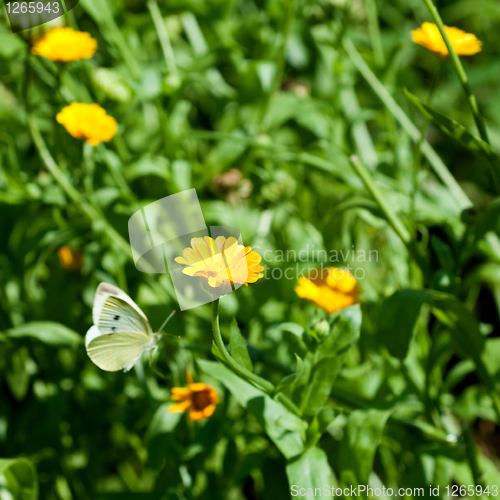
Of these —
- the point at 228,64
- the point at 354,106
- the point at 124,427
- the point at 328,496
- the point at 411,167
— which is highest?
the point at 228,64

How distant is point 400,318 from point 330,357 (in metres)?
0.12

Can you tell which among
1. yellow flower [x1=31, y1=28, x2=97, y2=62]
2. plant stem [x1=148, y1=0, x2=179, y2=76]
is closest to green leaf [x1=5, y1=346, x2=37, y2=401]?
yellow flower [x1=31, y1=28, x2=97, y2=62]

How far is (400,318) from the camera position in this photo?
705 mm

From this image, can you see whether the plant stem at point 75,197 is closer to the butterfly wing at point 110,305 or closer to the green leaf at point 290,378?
the butterfly wing at point 110,305

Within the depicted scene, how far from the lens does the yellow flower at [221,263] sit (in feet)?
1.60

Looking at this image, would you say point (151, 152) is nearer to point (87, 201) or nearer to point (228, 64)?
point (87, 201)

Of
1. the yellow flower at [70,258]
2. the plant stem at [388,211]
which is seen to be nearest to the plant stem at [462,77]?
the plant stem at [388,211]

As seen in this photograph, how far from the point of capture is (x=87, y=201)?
0.98 m

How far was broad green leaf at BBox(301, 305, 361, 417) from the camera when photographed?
0.66 m

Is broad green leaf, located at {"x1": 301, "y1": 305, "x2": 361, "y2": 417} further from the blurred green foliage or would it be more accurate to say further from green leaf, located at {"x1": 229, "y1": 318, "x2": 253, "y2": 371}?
green leaf, located at {"x1": 229, "y1": 318, "x2": 253, "y2": 371}

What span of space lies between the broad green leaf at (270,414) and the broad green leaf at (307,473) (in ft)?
0.05

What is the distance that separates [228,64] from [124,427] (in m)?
1.05

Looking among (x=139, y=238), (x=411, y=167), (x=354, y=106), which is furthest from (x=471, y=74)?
(x=139, y=238)

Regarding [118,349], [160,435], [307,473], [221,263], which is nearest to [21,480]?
[160,435]
